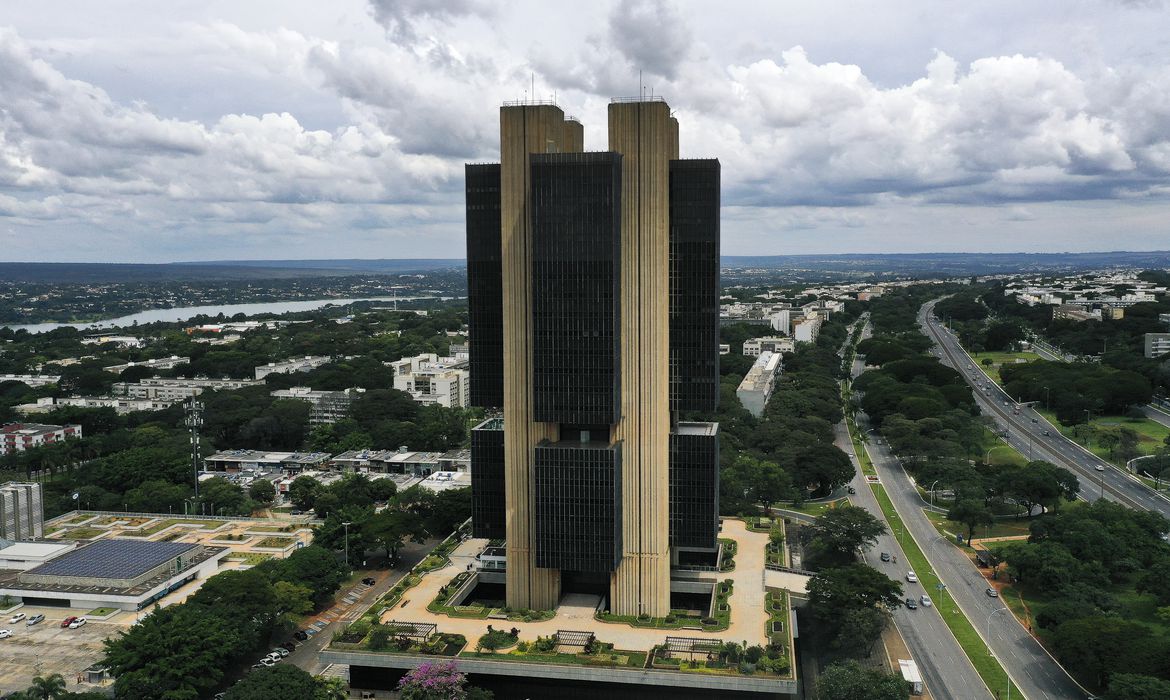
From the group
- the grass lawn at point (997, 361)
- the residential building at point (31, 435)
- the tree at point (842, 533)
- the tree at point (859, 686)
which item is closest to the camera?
the tree at point (859, 686)

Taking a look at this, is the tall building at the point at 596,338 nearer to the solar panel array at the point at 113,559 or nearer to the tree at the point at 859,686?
the tree at the point at 859,686

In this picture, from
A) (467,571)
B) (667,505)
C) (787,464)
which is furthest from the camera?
(787,464)

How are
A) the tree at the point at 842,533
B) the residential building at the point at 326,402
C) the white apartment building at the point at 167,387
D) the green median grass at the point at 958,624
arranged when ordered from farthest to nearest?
the white apartment building at the point at 167,387 < the residential building at the point at 326,402 < the tree at the point at 842,533 < the green median grass at the point at 958,624

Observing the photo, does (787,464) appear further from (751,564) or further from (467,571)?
(467,571)

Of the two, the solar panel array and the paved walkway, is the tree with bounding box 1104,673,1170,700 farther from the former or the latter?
the solar panel array

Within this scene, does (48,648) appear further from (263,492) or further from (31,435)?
(31,435)

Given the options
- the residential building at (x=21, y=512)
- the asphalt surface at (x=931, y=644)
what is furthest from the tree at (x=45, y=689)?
the asphalt surface at (x=931, y=644)

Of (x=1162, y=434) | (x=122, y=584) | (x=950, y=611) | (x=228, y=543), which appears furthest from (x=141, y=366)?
(x=1162, y=434)
